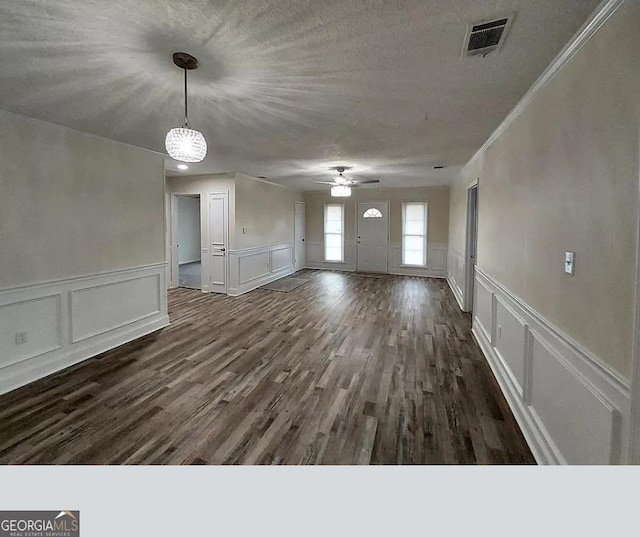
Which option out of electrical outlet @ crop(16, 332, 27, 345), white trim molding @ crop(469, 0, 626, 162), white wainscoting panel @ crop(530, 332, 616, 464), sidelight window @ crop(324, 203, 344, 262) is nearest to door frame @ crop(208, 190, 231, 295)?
electrical outlet @ crop(16, 332, 27, 345)

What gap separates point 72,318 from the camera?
11.0 feet

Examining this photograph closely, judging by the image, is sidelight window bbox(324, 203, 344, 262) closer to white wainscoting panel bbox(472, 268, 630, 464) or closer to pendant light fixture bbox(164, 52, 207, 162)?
white wainscoting panel bbox(472, 268, 630, 464)

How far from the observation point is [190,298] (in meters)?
6.18

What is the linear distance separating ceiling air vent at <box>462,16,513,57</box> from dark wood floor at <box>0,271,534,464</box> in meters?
2.42

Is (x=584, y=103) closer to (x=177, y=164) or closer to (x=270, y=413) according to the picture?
(x=270, y=413)

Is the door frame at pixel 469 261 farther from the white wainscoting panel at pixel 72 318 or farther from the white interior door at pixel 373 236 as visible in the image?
the white wainscoting panel at pixel 72 318

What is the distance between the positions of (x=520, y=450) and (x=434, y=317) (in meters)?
3.08

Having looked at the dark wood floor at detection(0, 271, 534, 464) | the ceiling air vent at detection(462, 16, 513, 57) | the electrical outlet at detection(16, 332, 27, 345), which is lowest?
the dark wood floor at detection(0, 271, 534, 464)

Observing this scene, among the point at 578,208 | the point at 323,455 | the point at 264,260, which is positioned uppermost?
the point at 578,208

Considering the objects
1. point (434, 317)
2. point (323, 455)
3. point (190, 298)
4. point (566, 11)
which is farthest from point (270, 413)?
point (190, 298)

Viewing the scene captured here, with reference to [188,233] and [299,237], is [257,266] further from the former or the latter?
[188,233]

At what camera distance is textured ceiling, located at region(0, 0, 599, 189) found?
151 cm

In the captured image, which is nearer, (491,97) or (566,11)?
(566,11)

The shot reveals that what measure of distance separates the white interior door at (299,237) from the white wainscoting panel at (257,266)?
1.36 ft
